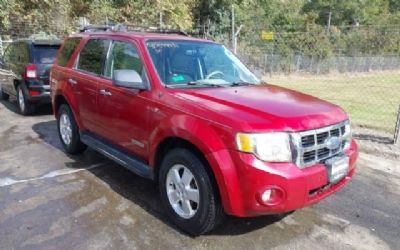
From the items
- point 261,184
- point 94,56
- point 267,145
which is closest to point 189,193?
point 261,184

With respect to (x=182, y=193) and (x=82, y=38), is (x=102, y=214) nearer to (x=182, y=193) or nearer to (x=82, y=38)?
(x=182, y=193)

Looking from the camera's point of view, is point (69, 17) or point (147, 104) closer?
point (147, 104)

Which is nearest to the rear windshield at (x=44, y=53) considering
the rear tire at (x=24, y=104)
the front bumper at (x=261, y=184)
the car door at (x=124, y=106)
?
the rear tire at (x=24, y=104)

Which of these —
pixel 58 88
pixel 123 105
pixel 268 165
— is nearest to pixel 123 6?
pixel 58 88

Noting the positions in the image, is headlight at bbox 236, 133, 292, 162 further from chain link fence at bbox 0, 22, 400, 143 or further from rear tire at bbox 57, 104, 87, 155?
chain link fence at bbox 0, 22, 400, 143

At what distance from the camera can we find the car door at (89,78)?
5.25 metres

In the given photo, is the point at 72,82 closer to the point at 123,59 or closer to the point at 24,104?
the point at 123,59

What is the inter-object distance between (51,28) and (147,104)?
58.9 feet

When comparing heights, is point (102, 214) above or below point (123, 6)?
below

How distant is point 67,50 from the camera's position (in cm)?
632

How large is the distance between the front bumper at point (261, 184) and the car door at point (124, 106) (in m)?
1.26

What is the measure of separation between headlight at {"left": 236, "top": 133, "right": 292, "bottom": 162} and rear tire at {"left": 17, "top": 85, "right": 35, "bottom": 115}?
713cm

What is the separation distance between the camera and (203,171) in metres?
3.59

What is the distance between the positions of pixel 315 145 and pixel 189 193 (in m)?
1.21
